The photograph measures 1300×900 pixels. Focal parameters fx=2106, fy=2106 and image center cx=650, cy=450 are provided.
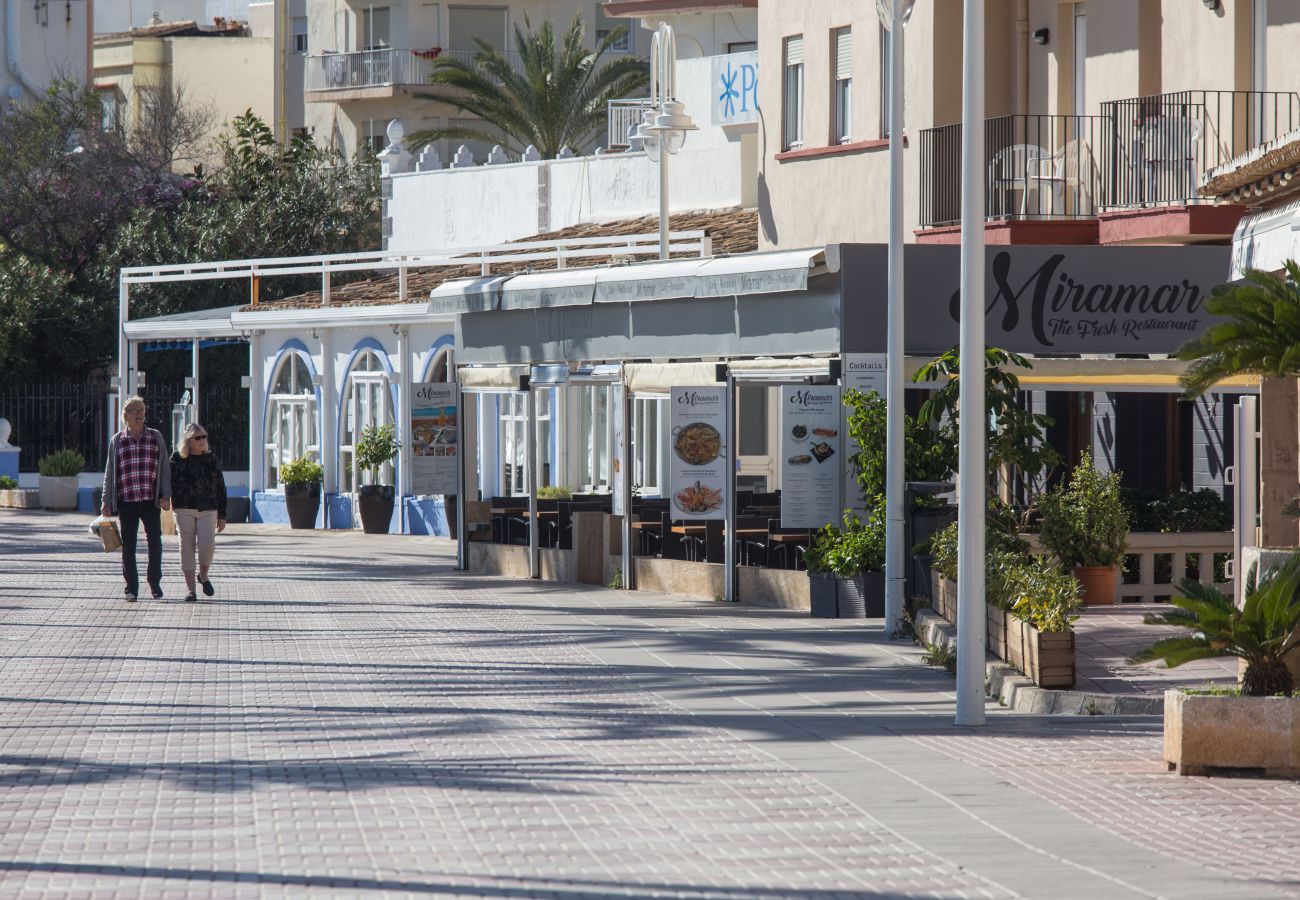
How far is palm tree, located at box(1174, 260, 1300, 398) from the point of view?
430 inches

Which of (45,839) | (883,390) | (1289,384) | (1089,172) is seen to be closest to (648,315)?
(883,390)

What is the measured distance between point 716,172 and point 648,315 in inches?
575

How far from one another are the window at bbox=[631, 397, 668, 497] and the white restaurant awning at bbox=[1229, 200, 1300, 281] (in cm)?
1645

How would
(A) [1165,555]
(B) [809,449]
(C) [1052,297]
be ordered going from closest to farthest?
(B) [809,449] < (A) [1165,555] < (C) [1052,297]

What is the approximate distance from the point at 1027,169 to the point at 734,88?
10914 mm

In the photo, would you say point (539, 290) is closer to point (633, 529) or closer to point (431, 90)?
point (633, 529)

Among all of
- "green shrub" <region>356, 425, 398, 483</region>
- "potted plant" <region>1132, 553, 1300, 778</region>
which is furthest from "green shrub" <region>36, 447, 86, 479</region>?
"potted plant" <region>1132, 553, 1300, 778</region>

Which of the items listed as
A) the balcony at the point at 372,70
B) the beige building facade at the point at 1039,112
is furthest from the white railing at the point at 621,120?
the balcony at the point at 372,70

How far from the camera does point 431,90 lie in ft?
191

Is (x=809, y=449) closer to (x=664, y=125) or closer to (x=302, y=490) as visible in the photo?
(x=664, y=125)

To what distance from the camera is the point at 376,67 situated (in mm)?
58969

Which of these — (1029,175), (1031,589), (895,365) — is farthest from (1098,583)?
(1029,175)

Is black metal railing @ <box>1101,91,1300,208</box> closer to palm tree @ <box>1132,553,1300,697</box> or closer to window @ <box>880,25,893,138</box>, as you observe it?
window @ <box>880,25,893,138</box>

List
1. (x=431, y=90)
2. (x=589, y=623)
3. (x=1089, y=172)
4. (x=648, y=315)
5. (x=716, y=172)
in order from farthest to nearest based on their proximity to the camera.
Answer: (x=431, y=90)
(x=716, y=172)
(x=1089, y=172)
(x=648, y=315)
(x=589, y=623)
